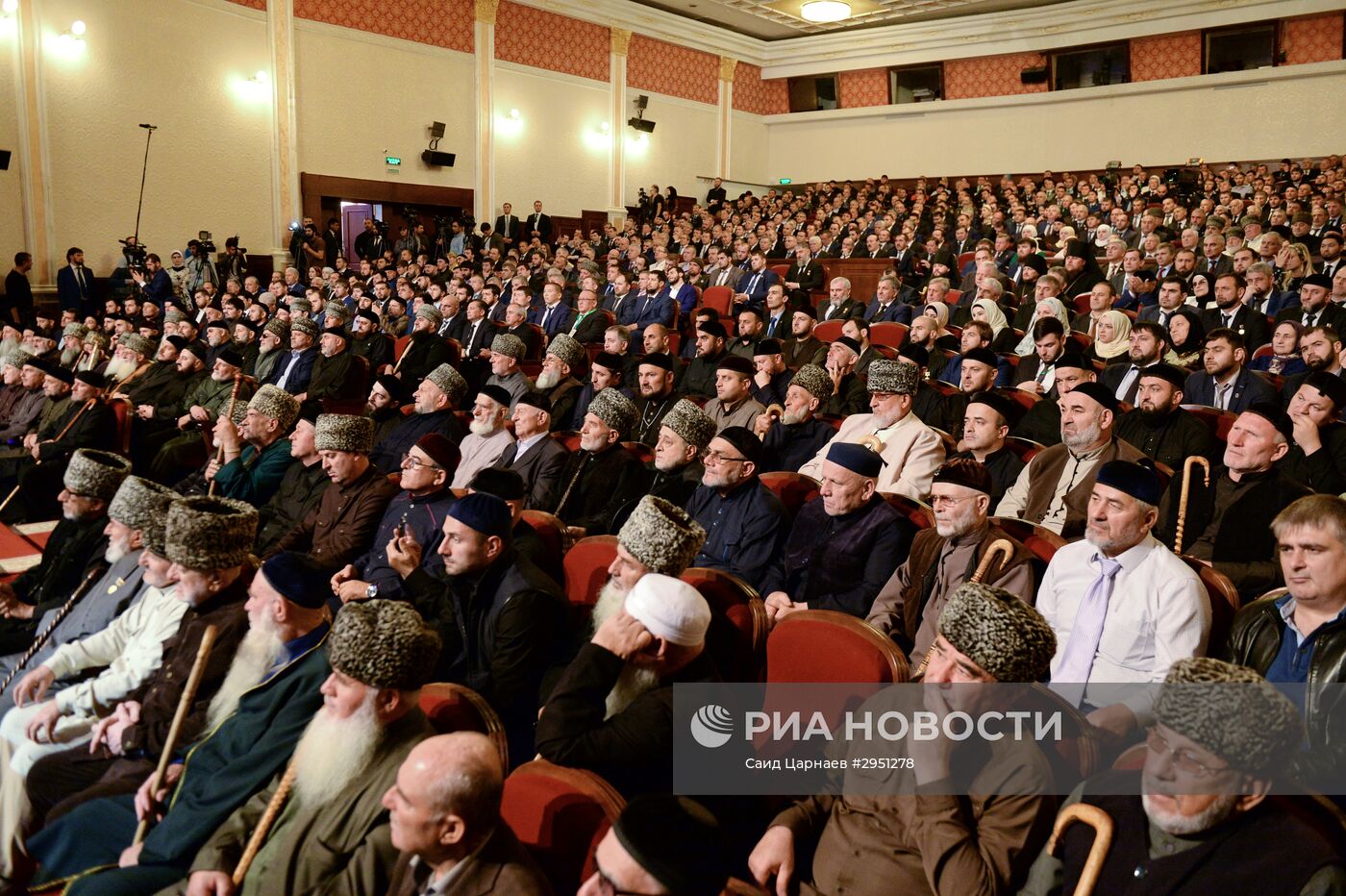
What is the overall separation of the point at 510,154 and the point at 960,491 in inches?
612

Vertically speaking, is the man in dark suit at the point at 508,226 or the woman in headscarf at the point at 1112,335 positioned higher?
the man in dark suit at the point at 508,226

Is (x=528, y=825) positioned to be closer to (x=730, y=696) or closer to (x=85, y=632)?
(x=730, y=696)

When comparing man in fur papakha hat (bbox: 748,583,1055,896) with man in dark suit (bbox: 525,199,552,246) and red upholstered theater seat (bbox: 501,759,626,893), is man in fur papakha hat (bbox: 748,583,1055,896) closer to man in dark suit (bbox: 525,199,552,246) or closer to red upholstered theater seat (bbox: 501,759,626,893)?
red upholstered theater seat (bbox: 501,759,626,893)

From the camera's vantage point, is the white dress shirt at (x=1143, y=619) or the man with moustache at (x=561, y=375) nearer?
the white dress shirt at (x=1143, y=619)

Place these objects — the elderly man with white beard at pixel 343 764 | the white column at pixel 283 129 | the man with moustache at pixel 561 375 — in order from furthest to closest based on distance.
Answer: the white column at pixel 283 129 < the man with moustache at pixel 561 375 < the elderly man with white beard at pixel 343 764

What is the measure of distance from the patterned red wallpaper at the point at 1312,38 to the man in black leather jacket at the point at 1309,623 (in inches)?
669

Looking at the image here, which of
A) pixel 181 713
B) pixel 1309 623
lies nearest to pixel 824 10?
pixel 1309 623

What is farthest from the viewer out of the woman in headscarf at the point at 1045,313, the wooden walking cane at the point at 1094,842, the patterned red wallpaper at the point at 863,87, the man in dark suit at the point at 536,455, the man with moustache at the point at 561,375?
the patterned red wallpaper at the point at 863,87

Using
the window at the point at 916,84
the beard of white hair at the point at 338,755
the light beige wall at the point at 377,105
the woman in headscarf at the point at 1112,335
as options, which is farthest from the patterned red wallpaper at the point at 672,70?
the beard of white hair at the point at 338,755

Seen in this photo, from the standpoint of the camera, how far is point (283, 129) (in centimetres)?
1397

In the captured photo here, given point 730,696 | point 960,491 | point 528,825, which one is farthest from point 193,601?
point 960,491

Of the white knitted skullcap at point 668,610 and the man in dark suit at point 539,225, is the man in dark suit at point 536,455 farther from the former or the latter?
the man in dark suit at point 539,225

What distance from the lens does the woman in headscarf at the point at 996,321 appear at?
24.1 ft

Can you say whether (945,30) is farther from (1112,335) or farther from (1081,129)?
(1112,335)
